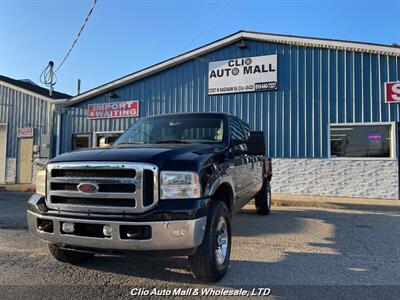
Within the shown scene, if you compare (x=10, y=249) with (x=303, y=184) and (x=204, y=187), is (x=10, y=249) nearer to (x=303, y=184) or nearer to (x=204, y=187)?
(x=204, y=187)

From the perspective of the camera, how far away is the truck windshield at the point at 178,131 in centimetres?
508

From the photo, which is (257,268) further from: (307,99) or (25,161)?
(25,161)

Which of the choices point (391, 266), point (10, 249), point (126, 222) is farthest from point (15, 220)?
point (391, 266)

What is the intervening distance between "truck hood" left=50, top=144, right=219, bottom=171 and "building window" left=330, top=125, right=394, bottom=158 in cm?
901

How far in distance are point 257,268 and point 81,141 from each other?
534 inches

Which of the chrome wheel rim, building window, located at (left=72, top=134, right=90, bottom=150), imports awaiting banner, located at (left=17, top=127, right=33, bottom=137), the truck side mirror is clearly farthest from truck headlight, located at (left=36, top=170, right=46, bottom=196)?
imports awaiting banner, located at (left=17, top=127, right=33, bottom=137)

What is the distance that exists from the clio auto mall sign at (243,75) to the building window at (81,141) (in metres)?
6.30

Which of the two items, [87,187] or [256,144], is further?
[256,144]

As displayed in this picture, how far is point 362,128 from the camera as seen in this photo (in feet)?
38.1

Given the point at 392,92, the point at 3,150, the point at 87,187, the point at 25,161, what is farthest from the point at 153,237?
→ the point at 3,150

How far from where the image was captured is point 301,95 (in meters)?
12.3

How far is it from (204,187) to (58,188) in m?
1.60

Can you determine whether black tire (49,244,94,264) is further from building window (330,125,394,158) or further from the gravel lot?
building window (330,125,394,158)

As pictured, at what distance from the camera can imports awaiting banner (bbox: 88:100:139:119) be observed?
1513 cm
